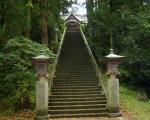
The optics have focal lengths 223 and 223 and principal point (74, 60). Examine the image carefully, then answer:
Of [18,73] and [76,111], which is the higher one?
[18,73]

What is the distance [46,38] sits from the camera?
17.1 meters

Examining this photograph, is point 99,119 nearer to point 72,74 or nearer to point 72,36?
point 72,74

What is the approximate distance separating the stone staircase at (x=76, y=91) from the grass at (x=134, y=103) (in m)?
1.30

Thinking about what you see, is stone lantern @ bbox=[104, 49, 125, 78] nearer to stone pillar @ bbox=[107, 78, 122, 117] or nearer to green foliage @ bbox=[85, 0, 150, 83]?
stone pillar @ bbox=[107, 78, 122, 117]

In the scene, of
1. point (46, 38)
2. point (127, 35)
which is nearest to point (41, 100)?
point (46, 38)

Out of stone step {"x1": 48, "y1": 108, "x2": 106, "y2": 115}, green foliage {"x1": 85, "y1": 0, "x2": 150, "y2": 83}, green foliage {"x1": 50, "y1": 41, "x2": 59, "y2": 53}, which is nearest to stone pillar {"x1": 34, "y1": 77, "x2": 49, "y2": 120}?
stone step {"x1": 48, "y1": 108, "x2": 106, "y2": 115}

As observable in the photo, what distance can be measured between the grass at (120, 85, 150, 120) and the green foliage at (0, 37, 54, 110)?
478 centimetres

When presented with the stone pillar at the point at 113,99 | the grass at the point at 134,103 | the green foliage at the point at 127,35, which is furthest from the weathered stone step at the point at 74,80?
the stone pillar at the point at 113,99

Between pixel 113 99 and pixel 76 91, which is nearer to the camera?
pixel 113 99

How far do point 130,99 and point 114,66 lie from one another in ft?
12.0

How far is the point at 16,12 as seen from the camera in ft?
36.0

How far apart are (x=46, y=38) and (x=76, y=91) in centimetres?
617

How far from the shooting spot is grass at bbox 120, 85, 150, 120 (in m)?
10.3

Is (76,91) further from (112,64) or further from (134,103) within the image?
(134,103)
